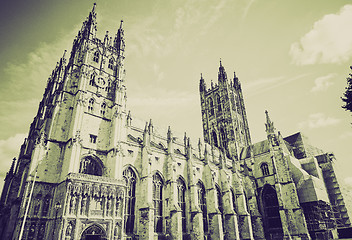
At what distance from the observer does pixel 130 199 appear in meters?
25.2

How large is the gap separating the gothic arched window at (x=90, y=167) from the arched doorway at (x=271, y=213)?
28.8 m

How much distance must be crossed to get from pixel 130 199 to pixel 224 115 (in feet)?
118

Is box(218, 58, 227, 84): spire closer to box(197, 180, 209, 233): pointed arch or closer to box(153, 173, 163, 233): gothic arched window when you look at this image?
box(197, 180, 209, 233): pointed arch

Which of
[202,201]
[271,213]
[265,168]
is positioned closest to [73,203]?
[202,201]

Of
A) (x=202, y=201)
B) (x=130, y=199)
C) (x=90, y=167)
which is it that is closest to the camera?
(x=90, y=167)

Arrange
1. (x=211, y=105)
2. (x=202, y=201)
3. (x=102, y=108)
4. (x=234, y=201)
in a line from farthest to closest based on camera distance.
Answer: (x=211, y=105), (x=234, y=201), (x=202, y=201), (x=102, y=108)

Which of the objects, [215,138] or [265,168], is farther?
[215,138]

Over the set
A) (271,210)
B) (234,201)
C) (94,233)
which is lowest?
(94,233)

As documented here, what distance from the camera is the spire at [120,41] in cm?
3659

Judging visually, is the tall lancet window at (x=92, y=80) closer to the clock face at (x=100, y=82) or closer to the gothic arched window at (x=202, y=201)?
the clock face at (x=100, y=82)

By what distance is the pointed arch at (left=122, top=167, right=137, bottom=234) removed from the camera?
2405cm

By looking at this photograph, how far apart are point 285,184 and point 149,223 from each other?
987 inches

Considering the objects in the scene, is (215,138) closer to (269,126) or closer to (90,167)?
(269,126)

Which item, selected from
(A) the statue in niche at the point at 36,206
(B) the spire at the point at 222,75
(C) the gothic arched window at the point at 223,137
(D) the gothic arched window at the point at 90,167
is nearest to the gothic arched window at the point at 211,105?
(B) the spire at the point at 222,75
